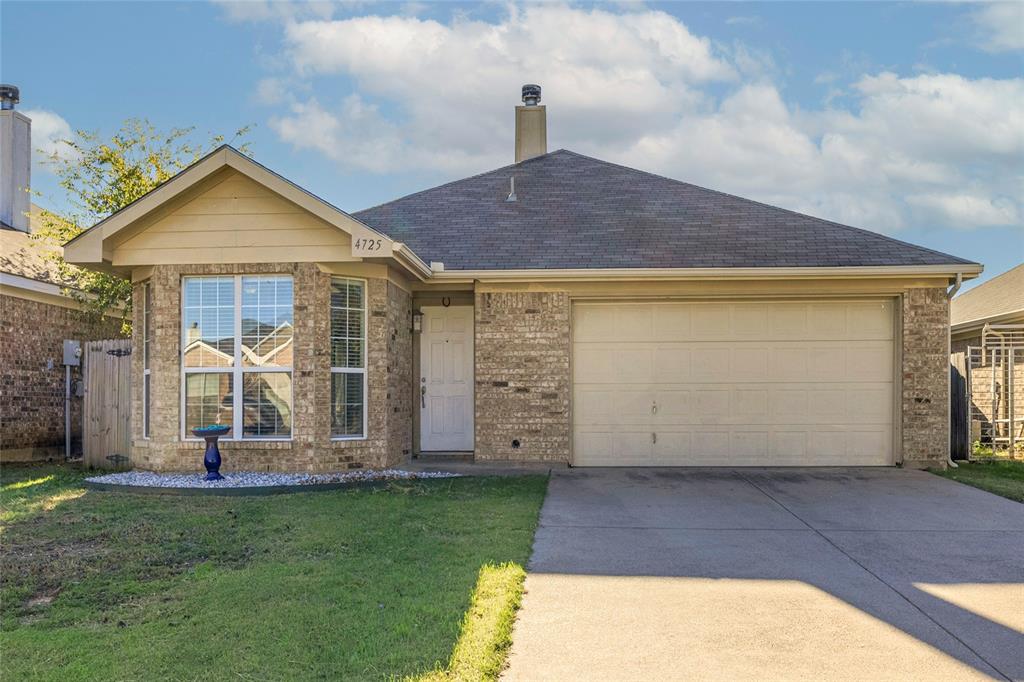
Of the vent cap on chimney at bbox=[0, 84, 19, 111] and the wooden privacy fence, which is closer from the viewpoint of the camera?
the wooden privacy fence

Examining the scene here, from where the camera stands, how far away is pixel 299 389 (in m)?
9.75

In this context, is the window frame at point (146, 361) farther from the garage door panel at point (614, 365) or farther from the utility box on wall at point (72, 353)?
the garage door panel at point (614, 365)

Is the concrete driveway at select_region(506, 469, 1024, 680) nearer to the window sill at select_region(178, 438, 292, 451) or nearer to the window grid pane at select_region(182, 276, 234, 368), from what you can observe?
the window sill at select_region(178, 438, 292, 451)

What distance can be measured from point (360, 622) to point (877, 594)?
3.34 metres

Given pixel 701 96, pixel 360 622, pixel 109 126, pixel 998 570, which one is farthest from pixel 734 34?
pixel 360 622

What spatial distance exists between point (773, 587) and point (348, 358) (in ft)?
20.7

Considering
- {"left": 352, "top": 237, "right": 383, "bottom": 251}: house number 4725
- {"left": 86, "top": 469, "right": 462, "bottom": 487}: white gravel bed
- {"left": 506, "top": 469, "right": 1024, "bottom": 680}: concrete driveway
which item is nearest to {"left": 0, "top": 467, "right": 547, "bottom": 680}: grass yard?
{"left": 506, "top": 469, "right": 1024, "bottom": 680}: concrete driveway

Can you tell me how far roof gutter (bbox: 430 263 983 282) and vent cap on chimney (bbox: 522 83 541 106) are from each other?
6376mm

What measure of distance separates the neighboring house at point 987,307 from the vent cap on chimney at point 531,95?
8.69 m

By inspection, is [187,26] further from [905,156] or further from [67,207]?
[905,156]

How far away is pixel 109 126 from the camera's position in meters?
15.0

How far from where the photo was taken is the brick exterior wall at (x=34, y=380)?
12625mm

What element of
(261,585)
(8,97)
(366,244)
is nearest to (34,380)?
(8,97)

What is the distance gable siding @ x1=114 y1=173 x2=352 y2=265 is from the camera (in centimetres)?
977
